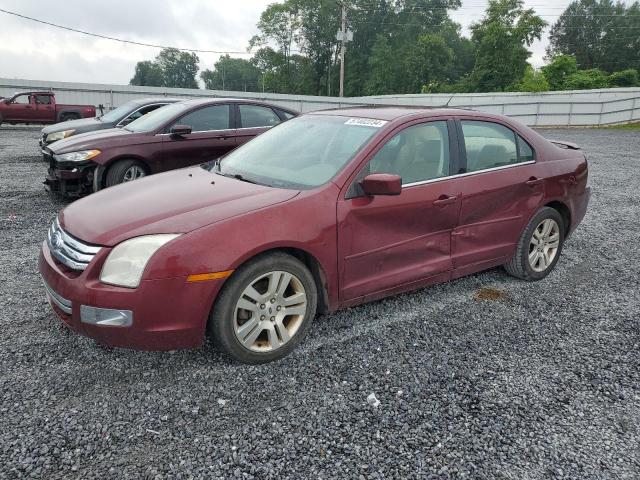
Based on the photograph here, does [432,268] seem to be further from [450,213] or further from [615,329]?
[615,329]

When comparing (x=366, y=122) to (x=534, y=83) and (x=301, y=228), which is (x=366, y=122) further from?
(x=534, y=83)

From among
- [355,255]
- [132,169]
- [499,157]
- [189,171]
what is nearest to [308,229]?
[355,255]

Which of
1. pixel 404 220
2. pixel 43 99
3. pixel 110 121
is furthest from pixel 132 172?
pixel 43 99

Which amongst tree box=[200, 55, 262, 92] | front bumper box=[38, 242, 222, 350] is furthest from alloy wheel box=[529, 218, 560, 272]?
tree box=[200, 55, 262, 92]

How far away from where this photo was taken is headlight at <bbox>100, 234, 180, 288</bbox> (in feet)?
8.80

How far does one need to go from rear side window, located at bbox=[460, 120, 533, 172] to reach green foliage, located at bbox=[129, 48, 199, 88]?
104057 millimetres

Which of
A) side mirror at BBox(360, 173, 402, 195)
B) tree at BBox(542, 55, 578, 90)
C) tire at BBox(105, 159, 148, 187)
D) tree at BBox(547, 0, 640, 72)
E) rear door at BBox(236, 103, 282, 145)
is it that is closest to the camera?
side mirror at BBox(360, 173, 402, 195)

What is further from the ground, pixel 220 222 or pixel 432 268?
pixel 220 222

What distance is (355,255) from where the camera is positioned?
10.9ft

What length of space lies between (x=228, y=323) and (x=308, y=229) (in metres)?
0.74

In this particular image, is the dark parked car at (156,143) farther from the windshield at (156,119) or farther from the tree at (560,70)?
the tree at (560,70)

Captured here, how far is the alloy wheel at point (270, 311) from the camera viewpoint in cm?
296

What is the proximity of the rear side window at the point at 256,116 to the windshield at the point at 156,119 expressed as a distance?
2.94 ft

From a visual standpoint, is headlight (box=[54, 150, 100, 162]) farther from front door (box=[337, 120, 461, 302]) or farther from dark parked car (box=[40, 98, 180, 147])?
front door (box=[337, 120, 461, 302])
